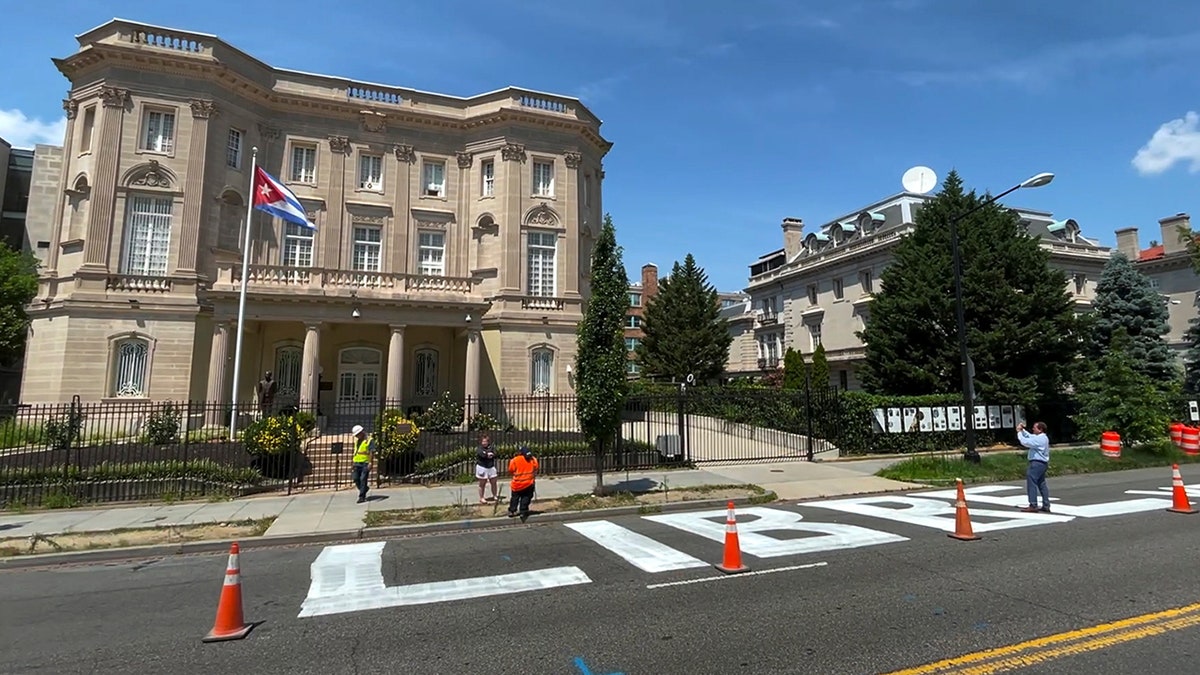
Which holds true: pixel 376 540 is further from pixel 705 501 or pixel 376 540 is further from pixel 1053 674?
pixel 1053 674

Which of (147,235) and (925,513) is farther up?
(147,235)

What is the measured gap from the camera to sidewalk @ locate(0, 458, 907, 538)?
10.9 metres

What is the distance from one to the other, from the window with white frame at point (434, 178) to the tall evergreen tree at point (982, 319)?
2265 centimetres

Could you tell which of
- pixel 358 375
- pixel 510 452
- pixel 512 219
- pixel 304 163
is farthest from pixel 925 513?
pixel 304 163

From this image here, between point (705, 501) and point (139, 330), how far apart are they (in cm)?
2399

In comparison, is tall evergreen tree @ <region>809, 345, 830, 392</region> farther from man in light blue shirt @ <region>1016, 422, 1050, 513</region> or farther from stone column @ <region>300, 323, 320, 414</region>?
stone column @ <region>300, 323, 320, 414</region>

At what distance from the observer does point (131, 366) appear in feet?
77.0

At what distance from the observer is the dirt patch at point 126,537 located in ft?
29.9

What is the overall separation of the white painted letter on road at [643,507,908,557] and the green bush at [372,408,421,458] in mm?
7722

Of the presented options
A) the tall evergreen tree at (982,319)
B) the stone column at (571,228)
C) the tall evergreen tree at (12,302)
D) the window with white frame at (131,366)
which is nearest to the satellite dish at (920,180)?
the tall evergreen tree at (982,319)

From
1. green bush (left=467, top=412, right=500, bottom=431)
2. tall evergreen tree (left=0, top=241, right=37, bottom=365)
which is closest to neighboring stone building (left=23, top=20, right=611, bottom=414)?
green bush (left=467, top=412, right=500, bottom=431)

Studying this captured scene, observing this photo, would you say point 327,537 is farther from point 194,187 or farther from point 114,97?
point 114,97

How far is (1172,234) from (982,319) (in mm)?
35463

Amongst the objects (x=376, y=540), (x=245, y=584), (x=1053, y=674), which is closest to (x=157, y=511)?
(x=376, y=540)
